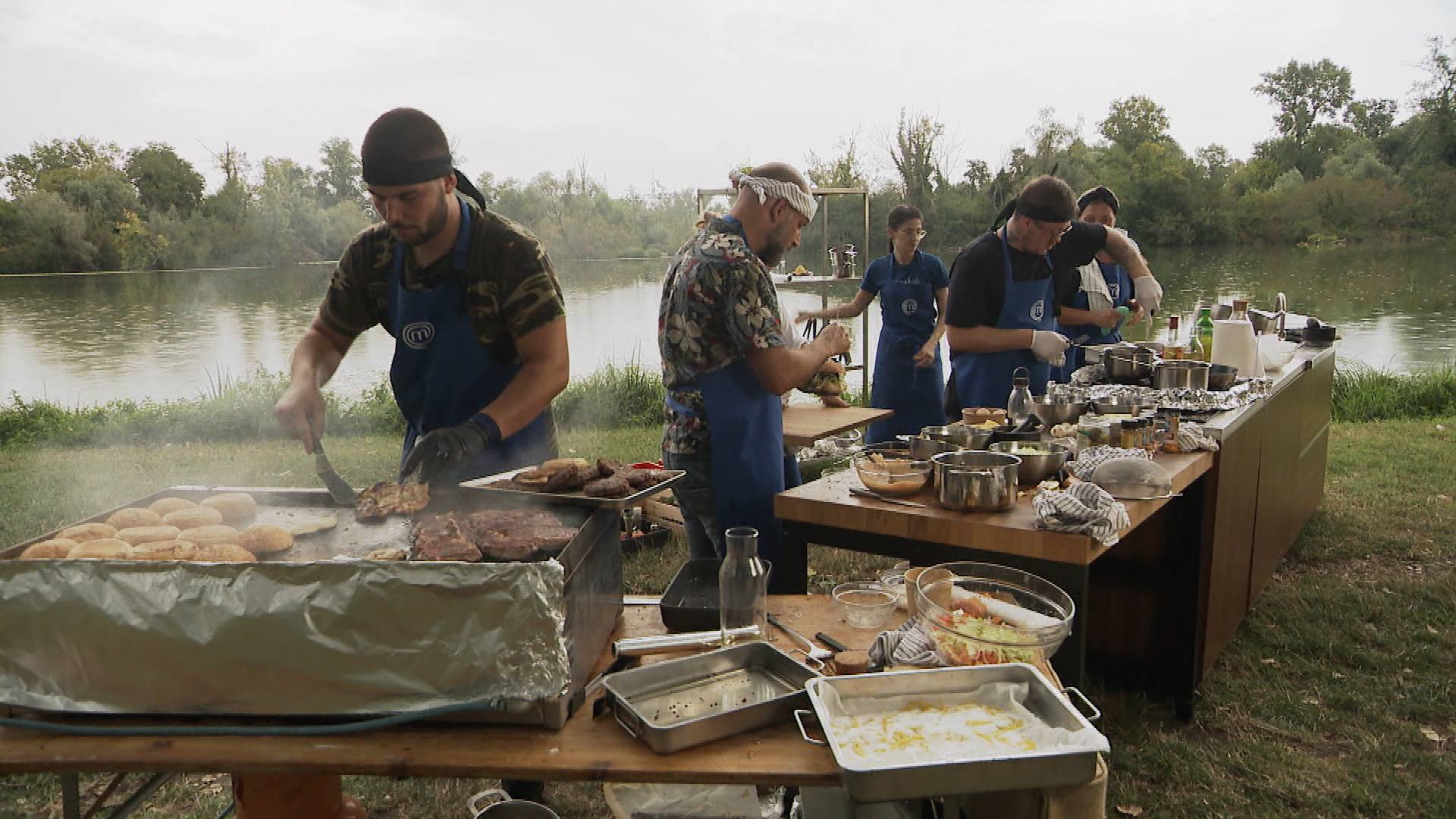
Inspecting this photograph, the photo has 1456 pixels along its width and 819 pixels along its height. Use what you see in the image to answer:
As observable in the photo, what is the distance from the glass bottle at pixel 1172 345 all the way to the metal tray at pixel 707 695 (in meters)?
3.23

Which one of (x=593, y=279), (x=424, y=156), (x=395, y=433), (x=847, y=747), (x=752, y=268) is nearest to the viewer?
(x=847, y=747)

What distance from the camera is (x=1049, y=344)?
4223 millimetres

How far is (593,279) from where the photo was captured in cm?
1039

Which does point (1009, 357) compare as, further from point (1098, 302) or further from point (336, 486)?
point (336, 486)

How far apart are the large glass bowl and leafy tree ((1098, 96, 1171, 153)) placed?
22.3 m

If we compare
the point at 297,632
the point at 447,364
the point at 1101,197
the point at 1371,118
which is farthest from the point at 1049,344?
the point at 1371,118

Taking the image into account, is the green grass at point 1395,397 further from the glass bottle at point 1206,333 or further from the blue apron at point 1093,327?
the glass bottle at point 1206,333

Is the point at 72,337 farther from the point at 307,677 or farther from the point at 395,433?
the point at 307,677

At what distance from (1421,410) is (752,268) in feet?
33.5

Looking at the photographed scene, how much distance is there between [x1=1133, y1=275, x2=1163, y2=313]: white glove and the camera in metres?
4.71

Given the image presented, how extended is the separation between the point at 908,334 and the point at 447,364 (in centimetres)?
451

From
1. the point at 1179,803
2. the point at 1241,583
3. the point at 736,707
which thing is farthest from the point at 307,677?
the point at 1241,583

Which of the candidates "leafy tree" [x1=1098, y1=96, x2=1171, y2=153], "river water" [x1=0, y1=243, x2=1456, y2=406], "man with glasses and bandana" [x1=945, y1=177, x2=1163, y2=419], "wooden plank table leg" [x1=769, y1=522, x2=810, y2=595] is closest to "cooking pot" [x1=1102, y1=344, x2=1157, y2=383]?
"man with glasses and bandana" [x1=945, y1=177, x2=1163, y2=419]

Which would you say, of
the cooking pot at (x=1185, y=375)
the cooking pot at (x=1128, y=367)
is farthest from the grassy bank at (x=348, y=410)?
the cooking pot at (x=1185, y=375)
